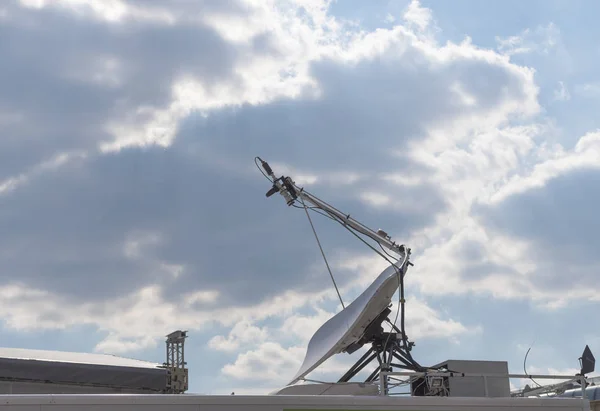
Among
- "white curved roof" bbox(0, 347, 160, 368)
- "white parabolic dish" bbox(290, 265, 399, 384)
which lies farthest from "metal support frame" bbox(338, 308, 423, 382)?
"white curved roof" bbox(0, 347, 160, 368)

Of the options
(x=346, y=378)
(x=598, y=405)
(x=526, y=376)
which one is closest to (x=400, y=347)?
(x=346, y=378)

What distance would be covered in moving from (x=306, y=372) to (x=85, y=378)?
11353mm

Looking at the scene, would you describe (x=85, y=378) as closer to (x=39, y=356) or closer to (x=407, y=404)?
(x=39, y=356)

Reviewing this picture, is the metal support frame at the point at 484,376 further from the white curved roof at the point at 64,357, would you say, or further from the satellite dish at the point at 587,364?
the white curved roof at the point at 64,357

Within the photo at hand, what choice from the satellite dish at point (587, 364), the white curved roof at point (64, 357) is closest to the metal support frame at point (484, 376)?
the satellite dish at point (587, 364)

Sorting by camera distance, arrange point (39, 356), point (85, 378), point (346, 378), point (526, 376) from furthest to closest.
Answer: point (39, 356), point (85, 378), point (346, 378), point (526, 376)

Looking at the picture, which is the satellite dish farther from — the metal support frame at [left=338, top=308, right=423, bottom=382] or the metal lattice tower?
the metal lattice tower

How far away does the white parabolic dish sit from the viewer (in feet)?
67.8

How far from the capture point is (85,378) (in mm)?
28750

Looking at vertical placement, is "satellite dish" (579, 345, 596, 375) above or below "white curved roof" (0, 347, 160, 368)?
below

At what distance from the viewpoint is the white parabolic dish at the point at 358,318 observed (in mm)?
20672

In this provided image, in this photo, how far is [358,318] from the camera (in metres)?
20.6

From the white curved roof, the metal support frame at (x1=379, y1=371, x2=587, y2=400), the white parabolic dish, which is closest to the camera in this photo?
the metal support frame at (x1=379, y1=371, x2=587, y2=400)

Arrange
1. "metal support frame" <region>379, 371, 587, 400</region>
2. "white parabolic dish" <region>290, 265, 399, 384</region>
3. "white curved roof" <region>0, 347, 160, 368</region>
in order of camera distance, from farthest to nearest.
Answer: "white curved roof" <region>0, 347, 160, 368</region>
"white parabolic dish" <region>290, 265, 399, 384</region>
"metal support frame" <region>379, 371, 587, 400</region>
